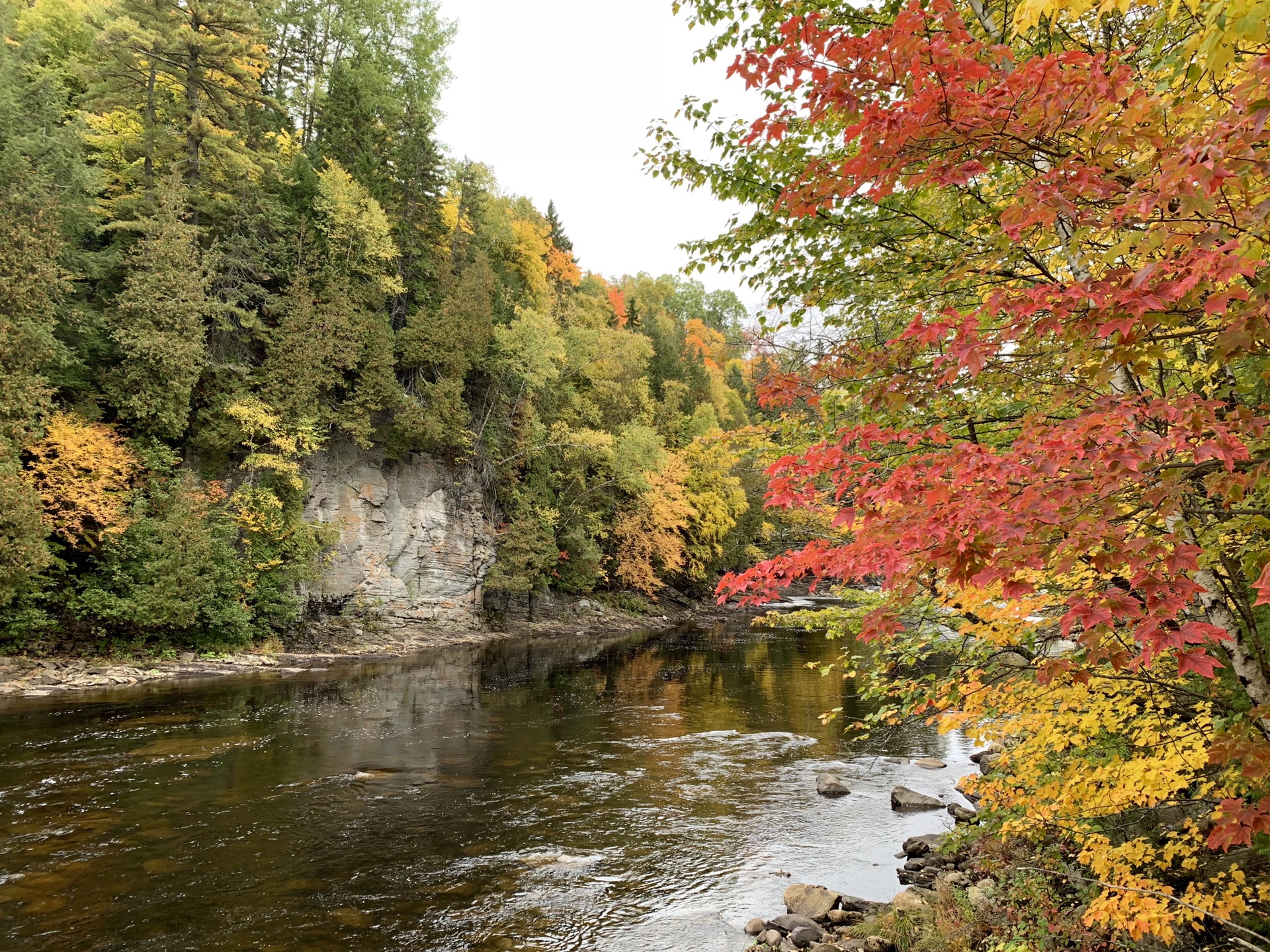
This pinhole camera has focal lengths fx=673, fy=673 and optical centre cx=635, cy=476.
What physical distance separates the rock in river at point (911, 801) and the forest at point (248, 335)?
6.99 metres

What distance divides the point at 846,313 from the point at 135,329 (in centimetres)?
2161

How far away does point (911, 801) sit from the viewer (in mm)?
11242

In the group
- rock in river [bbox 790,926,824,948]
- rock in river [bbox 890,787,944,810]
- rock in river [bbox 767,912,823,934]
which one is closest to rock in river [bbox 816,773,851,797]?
rock in river [bbox 890,787,944,810]

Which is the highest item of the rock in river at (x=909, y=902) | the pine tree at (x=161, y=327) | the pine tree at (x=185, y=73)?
the pine tree at (x=185, y=73)

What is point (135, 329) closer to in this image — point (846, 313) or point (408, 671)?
point (408, 671)

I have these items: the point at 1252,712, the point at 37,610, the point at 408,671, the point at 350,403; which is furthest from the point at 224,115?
the point at 1252,712

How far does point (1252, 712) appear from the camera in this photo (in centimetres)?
281

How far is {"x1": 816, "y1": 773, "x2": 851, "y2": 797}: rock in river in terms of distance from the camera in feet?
38.7

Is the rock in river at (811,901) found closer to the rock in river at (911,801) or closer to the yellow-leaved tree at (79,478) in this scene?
the rock in river at (911,801)

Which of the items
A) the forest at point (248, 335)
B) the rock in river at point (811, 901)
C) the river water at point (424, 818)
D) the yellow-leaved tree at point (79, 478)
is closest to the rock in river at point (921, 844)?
the river water at point (424, 818)

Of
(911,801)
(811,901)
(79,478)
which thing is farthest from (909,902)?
(79,478)

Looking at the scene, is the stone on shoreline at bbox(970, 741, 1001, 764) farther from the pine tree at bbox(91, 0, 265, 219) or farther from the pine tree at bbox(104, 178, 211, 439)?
the pine tree at bbox(91, 0, 265, 219)

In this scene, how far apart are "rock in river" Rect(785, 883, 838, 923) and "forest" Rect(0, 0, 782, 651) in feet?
17.5

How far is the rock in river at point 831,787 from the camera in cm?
1180
